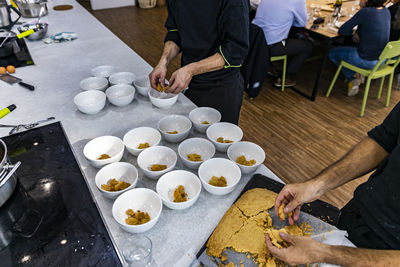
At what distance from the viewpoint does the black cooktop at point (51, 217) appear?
84cm

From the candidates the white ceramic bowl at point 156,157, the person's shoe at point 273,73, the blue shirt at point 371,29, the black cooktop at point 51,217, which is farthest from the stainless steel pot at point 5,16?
the blue shirt at point 371,29

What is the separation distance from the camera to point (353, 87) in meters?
3.40

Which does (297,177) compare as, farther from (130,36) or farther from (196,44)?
(130,36)

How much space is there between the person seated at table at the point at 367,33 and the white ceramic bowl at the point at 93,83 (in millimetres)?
2499

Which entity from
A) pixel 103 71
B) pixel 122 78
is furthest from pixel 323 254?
pixel 103 71

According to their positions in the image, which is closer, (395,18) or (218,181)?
(218,181)

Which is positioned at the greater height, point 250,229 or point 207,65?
point 207,65

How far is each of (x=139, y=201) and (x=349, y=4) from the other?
4.18 meters

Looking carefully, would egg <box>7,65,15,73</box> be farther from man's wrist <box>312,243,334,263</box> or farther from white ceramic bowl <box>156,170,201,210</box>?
man's wrist <box>312,243,334,263</box>

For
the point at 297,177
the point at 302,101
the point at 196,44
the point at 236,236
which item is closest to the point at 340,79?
the point at 302,101

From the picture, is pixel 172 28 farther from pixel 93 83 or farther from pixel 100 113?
pixel 100 113

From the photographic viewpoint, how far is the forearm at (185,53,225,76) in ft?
4.81

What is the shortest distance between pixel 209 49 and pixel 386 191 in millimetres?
1140

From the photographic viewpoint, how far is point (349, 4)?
3.85m
